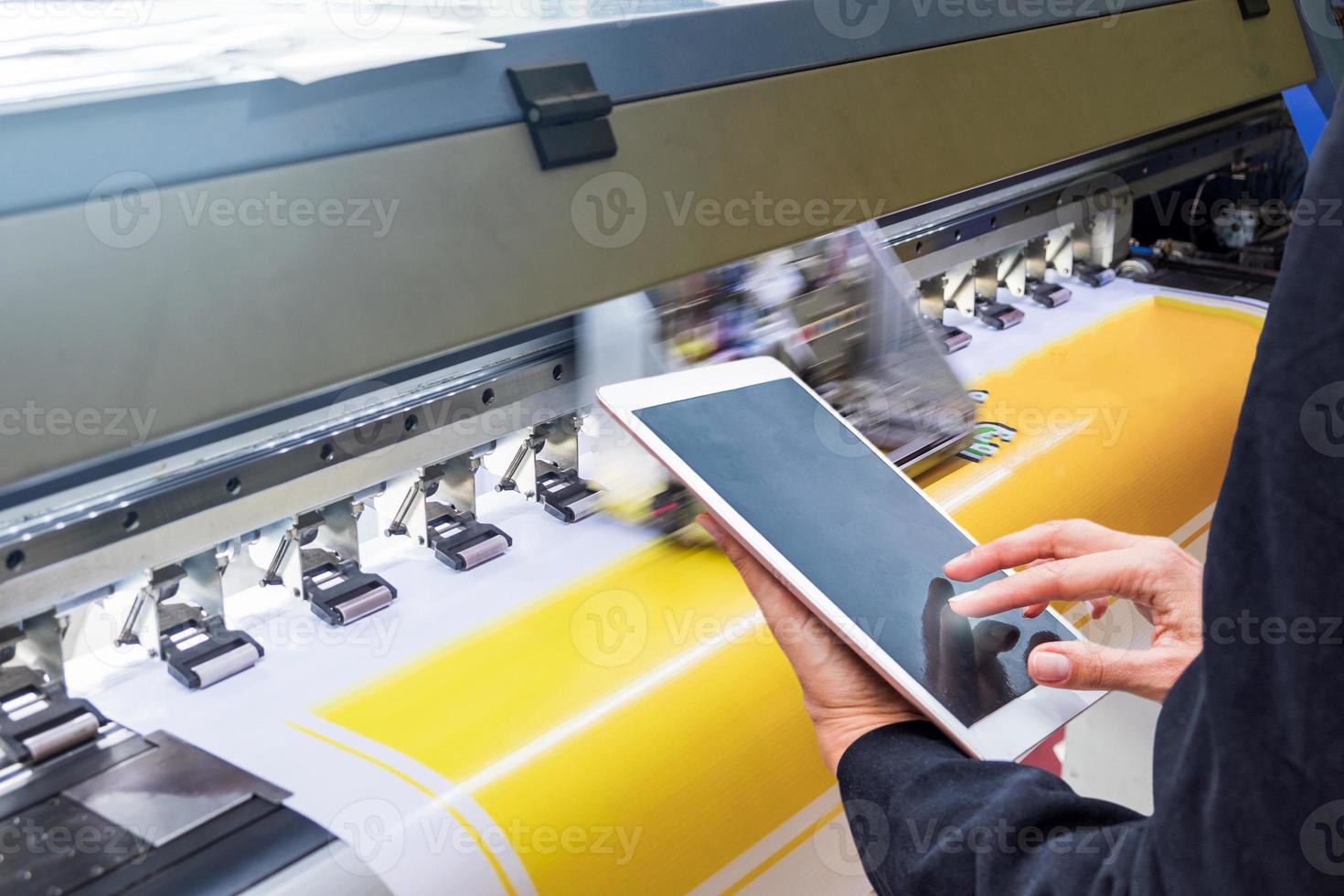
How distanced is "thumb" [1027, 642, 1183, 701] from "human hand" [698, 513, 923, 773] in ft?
0.34

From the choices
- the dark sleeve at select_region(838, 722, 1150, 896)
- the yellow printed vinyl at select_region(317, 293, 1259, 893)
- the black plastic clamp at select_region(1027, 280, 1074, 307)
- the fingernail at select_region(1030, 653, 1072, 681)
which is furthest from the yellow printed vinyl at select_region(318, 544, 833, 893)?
the black plastic clamp at select_region(1027, 280, 1074, 307)

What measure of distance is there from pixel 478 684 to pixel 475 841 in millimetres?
183

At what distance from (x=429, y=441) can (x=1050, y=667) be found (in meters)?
0.68

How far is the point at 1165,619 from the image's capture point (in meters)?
1.01

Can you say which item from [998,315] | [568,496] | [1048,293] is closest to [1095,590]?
[568,496]

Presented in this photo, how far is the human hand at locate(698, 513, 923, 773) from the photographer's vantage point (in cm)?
94

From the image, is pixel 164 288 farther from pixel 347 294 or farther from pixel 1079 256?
pixel 1079 256

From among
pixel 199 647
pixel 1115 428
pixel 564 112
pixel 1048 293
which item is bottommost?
pixel 1115 428

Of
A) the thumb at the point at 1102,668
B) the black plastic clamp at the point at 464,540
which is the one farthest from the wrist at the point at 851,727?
the black plastic clamp at the point at 464,540

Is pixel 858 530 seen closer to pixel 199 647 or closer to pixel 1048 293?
pixel 199 647

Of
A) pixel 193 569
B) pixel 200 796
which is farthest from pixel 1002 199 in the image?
pixel 200 796

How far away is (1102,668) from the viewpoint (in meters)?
0.92

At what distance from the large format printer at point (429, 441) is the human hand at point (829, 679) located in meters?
0.20

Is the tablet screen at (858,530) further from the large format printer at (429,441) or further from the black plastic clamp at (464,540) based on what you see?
the black plastic clamp at (464,540)
